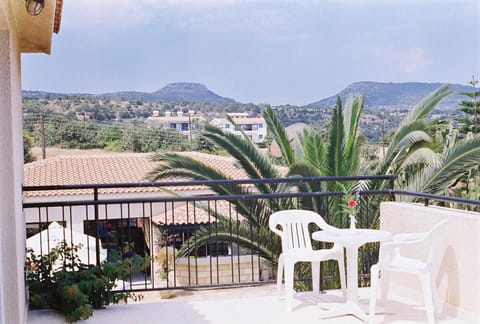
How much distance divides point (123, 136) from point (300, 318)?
74.3 feet

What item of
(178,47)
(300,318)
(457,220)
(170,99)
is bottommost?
(300,318)

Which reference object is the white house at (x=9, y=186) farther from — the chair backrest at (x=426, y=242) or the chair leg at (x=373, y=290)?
the chair backrest at (x=426, y=242)

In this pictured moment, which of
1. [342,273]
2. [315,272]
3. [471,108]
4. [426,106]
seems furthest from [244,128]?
[471,108]

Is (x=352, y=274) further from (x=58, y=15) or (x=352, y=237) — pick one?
(x=58, y=15)

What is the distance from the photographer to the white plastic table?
14.9 ft

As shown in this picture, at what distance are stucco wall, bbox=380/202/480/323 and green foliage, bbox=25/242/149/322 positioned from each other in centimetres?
237

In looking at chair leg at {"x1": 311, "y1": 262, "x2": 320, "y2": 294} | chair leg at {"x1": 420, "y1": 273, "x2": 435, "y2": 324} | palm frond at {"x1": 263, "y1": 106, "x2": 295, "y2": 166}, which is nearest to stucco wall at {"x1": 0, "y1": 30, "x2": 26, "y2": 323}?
chair leg at {"x1": 311, "y1": 262, "x2": 320, "y2": 294}

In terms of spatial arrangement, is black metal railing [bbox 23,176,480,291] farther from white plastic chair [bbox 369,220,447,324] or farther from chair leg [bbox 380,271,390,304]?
chair leg [bbox 380,271,390,304]

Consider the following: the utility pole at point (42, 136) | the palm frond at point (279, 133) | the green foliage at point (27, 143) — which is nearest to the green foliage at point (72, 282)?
the green foliage at point (27, 143)

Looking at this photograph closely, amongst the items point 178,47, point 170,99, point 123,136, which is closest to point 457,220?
point 170,99

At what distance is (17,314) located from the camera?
3938 millimetres

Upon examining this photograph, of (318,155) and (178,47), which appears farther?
(178,47)

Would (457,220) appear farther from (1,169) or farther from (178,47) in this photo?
(178,47)

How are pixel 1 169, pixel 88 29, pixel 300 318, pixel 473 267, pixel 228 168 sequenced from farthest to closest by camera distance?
1. pixel 88 29
2. pixel 228 168
3. pixel 300 318
4. pixel 473 267
5. pixel 1 169
